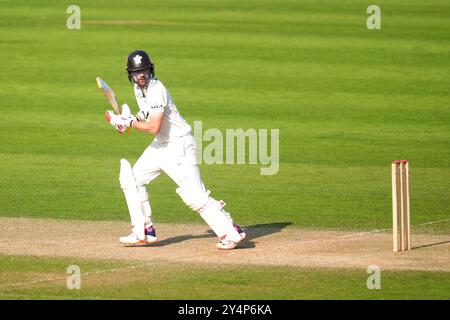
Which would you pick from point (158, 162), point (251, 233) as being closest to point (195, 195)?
point (158, 162)

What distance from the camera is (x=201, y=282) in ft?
35.1

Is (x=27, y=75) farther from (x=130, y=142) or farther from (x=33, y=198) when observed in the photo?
(x=33, y=198)

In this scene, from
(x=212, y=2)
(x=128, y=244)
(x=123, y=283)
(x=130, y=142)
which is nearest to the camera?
(x=123, y=283)

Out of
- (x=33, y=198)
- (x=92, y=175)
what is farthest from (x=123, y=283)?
(x=92, y=175)

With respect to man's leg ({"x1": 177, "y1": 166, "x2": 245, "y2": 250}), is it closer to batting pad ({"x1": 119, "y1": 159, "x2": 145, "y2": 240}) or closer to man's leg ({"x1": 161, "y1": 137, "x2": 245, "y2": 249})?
man's leg ({"x1": 161, "y1": 137, "x2": 245, "y2": 249})

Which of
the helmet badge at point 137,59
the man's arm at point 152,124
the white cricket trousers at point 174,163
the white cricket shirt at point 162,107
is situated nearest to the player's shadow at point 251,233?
the white cricket trousers at point 174,163

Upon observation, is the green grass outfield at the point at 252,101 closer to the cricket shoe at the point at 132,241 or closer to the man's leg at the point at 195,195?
the man's leg at the point at 195,195

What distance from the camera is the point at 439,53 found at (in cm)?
2573

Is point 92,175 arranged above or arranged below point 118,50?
below

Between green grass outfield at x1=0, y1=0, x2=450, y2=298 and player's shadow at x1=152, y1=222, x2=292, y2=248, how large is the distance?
244 millimetres

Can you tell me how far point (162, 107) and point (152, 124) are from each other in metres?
0.20

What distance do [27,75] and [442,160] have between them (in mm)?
9800

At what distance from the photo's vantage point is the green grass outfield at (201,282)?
1022cm
